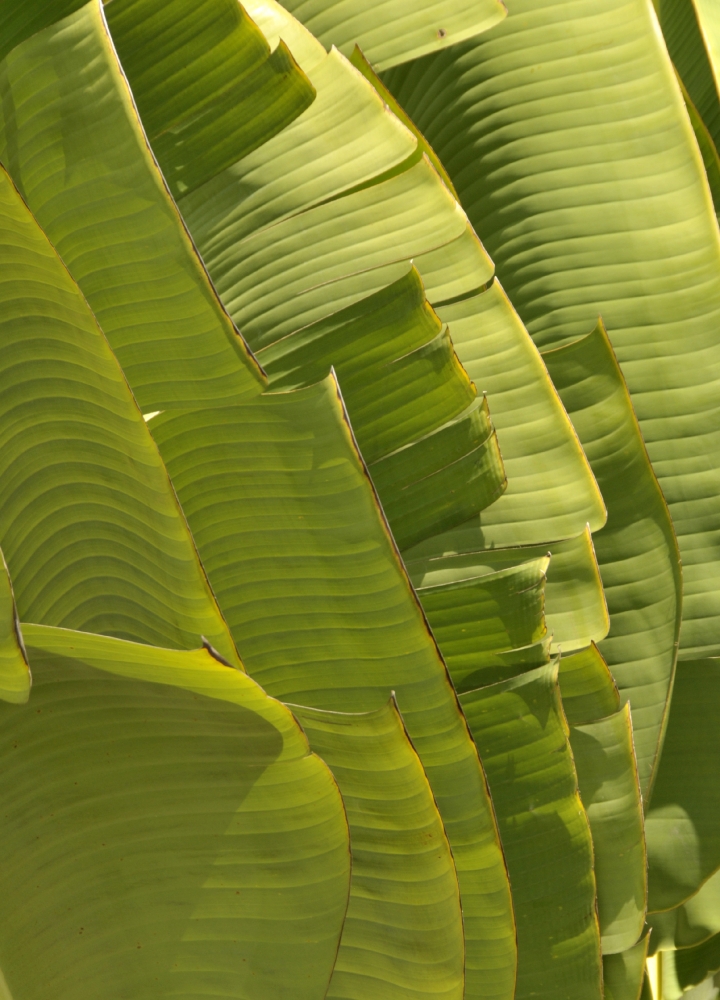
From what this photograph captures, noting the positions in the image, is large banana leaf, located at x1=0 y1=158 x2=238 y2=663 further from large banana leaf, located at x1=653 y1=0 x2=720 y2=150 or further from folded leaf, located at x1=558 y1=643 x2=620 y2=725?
large banana leaf, located at x1=653 y1=0 x2=720 y2=150

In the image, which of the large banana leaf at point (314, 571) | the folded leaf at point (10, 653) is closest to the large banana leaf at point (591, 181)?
the large banana leaf at point (314, 571)

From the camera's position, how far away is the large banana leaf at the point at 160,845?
1.60ft

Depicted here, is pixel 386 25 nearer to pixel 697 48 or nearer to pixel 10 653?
pixel 697 48

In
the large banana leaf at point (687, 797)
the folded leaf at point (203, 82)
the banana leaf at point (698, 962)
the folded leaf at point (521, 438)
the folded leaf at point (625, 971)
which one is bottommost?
the banana leaf at point (698, 962)

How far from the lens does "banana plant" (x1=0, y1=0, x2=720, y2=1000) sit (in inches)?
19.7

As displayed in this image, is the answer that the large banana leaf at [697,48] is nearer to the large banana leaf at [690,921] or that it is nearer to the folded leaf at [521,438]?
the folded leaf at [521,438]

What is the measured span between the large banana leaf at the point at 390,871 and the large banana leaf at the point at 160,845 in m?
0.06

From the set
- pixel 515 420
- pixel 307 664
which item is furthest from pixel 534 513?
pixel 307 664

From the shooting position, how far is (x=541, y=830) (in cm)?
74

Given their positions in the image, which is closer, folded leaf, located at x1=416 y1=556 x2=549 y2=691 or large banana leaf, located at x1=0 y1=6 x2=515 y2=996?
large banana leaf, located at x1=0 y1=6 x2=515 y2=996

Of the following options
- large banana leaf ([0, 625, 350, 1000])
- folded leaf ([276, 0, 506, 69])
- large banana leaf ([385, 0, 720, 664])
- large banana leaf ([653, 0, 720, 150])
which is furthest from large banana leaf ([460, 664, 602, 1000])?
large banana leaf ([653, 0, 720, 150])

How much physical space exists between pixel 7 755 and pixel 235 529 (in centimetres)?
19

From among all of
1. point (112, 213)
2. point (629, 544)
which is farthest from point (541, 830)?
point (112, 213)

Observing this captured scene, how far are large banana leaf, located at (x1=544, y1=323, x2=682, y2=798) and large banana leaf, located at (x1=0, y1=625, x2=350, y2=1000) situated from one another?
1.54 feet
